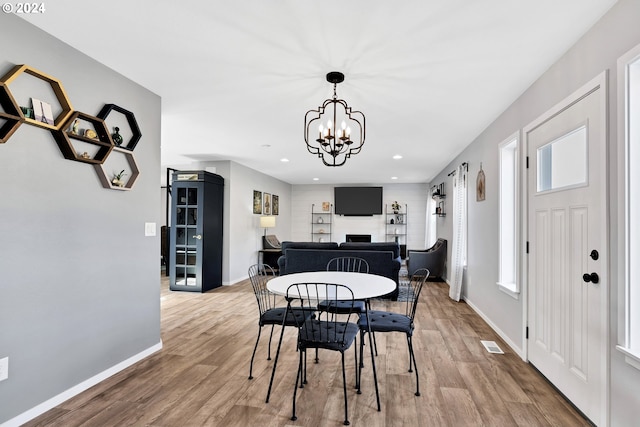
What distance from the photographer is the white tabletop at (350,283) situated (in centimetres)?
228

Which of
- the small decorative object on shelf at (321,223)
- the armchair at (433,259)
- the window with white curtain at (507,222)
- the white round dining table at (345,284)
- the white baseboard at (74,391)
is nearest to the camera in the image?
the white baseboard at (74,391)

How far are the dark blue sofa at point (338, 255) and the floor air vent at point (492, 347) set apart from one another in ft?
6.19

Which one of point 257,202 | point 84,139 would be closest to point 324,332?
point 84,139

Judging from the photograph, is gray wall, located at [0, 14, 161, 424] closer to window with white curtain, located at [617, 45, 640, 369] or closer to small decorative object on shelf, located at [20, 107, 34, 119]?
small decorative object on shelf, located at [20, 107, 34, 119]

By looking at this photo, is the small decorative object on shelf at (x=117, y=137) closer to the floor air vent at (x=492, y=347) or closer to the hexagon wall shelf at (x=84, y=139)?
the hexagon wall shelf at (x=84, y=139)

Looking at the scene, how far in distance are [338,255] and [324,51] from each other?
348 centimetres

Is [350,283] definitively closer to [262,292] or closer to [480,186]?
[480,186]

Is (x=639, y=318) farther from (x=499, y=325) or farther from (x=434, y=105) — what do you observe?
(x=434, y=105)

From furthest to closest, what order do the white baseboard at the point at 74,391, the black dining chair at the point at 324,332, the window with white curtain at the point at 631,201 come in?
the black dining chair at the point at 324,332 < the white baseboard at the point at 74,391 < the window with white curtain at the point at 631,201

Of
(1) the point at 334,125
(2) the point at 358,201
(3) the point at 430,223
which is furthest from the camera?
(2) the point at 358,201

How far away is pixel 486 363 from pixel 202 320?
3.24 metres

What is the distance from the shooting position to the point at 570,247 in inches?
88.3

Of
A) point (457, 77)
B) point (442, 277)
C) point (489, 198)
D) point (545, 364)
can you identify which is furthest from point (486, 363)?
point (442, 277)

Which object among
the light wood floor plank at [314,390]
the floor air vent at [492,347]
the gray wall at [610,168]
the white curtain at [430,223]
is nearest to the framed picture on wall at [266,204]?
the white curtain at [430,223]
